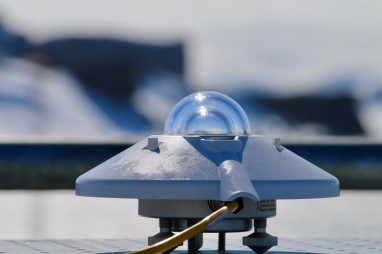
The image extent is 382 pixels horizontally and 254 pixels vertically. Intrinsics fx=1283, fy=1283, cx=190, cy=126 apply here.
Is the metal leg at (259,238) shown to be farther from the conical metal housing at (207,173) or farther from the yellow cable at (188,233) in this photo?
the yellow cable at (188,233)

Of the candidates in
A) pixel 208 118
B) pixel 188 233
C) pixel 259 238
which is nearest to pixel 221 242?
pixel 259 238

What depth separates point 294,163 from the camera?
319 inches

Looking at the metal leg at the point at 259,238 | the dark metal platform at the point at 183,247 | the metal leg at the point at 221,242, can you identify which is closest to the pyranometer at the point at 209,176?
the metal leg at the point at 259,238

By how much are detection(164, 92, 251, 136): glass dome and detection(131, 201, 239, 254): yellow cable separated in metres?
0.84

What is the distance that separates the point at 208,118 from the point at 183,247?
4.23 ft

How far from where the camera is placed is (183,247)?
910 centimetres

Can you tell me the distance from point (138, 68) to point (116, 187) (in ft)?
158

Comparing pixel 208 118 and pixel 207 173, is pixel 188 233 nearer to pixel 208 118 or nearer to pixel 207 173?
pixel 207 173

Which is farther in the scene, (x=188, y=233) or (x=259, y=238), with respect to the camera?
(x=259, y=238)

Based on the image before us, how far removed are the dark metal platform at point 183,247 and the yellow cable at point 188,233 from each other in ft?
4.43

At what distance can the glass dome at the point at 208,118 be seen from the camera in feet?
26.8

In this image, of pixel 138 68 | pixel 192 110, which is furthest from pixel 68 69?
pixel 192 110

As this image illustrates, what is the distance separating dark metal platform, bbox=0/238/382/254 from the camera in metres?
9.09

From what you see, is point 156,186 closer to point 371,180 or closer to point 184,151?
point 184,151
